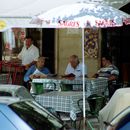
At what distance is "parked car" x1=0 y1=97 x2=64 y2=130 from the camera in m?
5.31

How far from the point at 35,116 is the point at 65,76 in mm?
7084

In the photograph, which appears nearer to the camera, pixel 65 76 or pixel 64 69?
pixel 65 76

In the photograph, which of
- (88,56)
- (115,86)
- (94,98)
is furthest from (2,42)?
(94,98)

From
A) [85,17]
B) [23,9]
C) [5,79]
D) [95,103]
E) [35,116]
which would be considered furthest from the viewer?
[5,79]

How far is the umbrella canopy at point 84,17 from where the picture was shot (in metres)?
9.19

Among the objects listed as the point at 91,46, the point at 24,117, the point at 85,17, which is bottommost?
the point at 24,117

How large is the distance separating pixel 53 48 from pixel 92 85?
15.0 feet

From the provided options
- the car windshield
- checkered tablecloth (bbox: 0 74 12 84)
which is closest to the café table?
checkered tablecloth (bbox: 0 74 12 84)

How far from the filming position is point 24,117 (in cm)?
552

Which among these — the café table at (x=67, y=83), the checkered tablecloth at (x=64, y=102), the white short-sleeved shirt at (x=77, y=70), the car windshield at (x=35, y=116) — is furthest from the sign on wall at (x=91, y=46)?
the car windshield at (x=35, y=116)

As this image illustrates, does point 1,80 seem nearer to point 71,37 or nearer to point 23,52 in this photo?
point 23,52

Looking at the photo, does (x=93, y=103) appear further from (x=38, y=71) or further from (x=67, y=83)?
(x=38, y=71)

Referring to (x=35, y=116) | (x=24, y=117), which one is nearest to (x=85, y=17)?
(x=35, y=116)

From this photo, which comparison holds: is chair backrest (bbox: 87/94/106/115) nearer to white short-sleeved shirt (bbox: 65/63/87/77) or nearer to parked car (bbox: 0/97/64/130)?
white short-sleeved shirt (bbox: 65/63/87/77)
